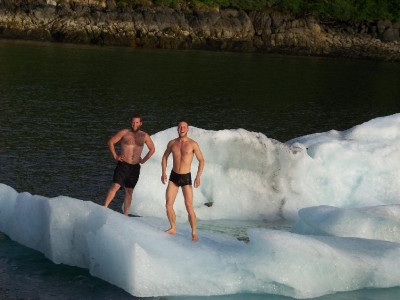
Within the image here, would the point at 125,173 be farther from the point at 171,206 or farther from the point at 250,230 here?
the point at 250,230

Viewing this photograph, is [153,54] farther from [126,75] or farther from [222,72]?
[126,75]

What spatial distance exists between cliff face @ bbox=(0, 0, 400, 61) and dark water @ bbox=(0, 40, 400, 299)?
20.4 feet

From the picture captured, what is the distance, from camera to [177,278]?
13.0 meters

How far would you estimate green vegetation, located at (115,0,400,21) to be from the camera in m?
91.5

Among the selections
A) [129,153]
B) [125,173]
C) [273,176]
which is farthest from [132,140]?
[273,176]

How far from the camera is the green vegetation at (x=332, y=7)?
300ft

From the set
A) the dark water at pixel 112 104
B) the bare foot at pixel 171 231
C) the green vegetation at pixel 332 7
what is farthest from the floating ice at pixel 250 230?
the green vegetation at pixel 332 7

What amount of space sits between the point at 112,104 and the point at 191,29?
4818 cm

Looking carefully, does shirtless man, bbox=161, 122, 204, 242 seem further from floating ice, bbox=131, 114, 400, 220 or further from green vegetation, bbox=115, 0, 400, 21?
green vegetation, bbox=115, 0, 400, 21

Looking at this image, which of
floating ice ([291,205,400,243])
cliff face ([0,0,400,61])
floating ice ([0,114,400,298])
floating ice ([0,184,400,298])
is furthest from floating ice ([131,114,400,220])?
cliff face ([0,0,400,61])

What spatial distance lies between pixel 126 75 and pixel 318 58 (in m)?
36.4

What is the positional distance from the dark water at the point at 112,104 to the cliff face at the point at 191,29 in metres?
6.22

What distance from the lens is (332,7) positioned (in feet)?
313

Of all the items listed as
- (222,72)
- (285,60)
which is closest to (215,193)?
(222,72)
